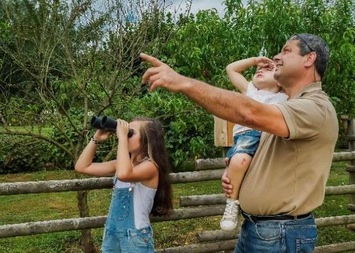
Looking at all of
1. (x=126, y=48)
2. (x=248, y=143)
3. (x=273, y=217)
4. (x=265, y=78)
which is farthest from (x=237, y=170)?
(x=126, y=48)

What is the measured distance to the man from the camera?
7.77ft

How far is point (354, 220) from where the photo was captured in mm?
5324

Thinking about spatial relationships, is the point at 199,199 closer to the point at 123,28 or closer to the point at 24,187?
the point at 24,187

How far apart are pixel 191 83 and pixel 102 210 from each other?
6164mm

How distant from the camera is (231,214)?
2.93 metres

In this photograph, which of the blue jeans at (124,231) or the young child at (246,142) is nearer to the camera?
the young child at (246,142)

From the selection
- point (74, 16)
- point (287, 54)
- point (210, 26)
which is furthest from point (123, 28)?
point (287, 54)

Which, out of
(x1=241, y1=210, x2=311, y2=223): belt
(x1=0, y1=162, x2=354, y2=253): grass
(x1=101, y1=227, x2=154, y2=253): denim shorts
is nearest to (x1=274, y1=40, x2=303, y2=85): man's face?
(x1=241, y1=210, x2=311, y2=223): belt

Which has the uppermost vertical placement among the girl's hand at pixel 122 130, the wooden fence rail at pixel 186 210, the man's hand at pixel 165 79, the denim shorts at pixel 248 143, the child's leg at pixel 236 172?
the man's hand at pixel 165 79

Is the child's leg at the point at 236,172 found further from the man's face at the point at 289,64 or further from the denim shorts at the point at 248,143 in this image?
the man's face at the point at 289,64

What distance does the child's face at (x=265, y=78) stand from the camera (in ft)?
9.92

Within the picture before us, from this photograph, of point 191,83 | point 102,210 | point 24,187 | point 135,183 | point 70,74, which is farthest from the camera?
point 102,210

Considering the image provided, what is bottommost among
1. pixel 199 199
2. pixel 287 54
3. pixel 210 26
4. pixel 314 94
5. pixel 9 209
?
pixel 9 209

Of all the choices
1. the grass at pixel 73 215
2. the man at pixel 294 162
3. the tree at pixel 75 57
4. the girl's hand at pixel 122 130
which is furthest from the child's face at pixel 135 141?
the grass at pixel 73 215
